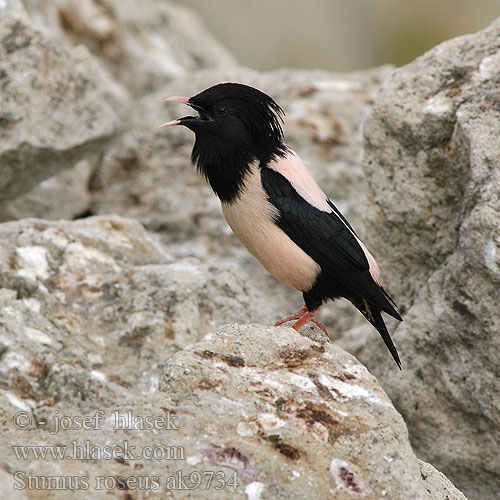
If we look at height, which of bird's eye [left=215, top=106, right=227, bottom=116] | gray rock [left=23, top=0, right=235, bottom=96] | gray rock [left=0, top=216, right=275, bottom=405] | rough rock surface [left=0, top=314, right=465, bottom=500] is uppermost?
bird's eye [left=215, top=106, right=227, bottom=116]

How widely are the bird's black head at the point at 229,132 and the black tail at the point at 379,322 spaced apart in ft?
3.95

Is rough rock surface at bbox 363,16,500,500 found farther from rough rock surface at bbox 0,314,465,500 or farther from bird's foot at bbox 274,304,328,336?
rough rock surface at bbox 0,314,465,500

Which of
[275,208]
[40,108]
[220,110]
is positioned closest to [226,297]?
[275,208]

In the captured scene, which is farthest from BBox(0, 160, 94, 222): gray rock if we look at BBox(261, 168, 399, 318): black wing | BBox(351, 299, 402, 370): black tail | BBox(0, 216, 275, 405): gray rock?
BBox(351, 299, 402, 370): black tail

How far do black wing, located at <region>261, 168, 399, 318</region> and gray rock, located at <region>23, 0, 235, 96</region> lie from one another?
4747 mm

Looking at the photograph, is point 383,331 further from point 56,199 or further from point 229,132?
point 56,199

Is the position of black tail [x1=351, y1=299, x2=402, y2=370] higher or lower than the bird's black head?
lower

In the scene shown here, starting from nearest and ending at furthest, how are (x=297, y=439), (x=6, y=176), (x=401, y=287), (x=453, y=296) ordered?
(x=297, y=439) < (x=453, y=296) < (x=401, y=287) < (x=6, y=176)

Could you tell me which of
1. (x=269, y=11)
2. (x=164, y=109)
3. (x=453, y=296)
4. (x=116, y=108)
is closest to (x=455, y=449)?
(x=453, y=296)

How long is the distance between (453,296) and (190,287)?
1.79 meters

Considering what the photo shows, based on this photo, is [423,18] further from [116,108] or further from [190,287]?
[190,287]

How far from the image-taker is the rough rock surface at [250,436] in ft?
10.3

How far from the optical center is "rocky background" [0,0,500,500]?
335 centimetres

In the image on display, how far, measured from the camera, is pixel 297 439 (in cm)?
344
